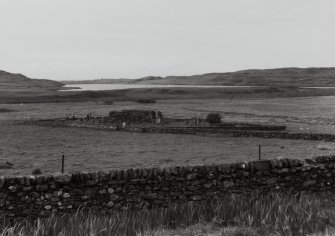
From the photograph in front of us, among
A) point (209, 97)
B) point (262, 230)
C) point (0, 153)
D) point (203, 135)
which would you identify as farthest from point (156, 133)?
point (209, 97)

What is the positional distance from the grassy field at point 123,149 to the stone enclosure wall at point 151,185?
7.32 metres

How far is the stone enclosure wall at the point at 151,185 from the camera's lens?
10273 millimetres

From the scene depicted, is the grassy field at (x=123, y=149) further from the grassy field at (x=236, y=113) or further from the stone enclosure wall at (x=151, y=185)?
the grassy field at (x=236, y=113)

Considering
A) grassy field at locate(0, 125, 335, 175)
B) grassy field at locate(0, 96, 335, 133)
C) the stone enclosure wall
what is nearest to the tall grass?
the stone enclosure wall

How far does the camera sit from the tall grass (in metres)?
8.93

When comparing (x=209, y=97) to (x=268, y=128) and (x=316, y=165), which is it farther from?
(x=316, y=165)

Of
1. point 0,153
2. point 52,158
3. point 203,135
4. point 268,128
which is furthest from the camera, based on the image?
point 268,128

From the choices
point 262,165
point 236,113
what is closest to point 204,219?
point 262,165

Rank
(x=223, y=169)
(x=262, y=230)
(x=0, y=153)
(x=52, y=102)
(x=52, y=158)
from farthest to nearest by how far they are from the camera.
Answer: (x=52, y=102)
(x=0, y=153)
(x=52, y=158)
(x=223, y=169)
(x=262, y=230)

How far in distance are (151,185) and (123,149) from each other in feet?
67.6

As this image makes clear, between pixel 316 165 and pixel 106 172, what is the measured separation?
248 inches

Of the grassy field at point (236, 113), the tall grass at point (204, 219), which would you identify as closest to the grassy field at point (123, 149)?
the tall grass at point (204, 219)

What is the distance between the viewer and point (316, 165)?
13141 millimetres

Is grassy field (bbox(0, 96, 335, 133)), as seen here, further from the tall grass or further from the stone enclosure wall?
the tall grass
